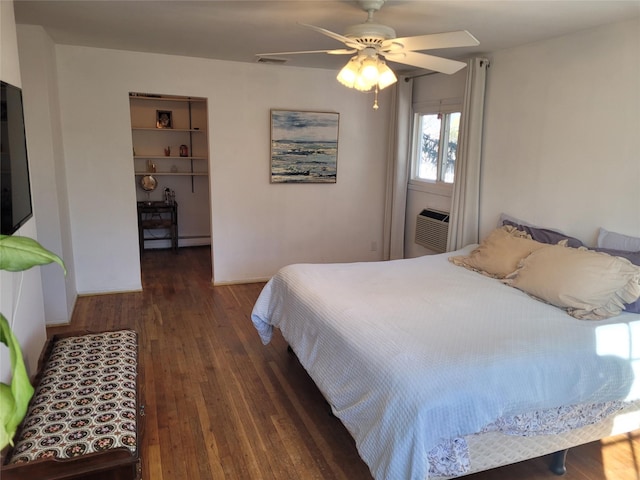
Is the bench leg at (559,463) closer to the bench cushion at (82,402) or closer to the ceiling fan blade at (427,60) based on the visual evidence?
the bench cushion at (82,402)

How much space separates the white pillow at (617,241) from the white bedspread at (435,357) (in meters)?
0.53

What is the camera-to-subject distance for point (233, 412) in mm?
2699

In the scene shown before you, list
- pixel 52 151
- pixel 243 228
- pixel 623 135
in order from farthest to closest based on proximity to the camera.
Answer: pixel 243 228, pixel 52 151, pixel 623 135

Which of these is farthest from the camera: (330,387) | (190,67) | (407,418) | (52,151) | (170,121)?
(170,121)

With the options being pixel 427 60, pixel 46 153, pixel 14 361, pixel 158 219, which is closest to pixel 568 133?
pixel 427 60

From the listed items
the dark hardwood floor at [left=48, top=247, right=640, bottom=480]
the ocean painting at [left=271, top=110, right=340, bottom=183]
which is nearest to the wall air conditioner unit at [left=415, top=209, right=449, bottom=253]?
the ocean painting at [left=271, top=110, right=340, bottom=183]

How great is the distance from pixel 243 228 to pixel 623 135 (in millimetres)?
3556

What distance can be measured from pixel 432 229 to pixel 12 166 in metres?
3.87

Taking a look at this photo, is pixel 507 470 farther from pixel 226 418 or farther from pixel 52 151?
pixel 52 151

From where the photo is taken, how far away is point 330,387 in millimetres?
2285

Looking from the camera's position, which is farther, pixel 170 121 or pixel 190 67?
pixel 170 121

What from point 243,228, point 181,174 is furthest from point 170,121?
point 243,228

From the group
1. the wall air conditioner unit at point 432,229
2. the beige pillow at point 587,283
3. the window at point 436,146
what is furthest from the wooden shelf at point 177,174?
the beige pillow at point 587,283

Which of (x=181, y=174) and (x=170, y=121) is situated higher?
(x=170, y=121)
